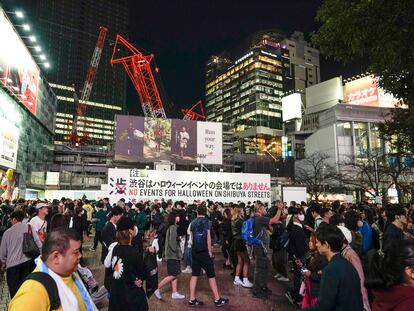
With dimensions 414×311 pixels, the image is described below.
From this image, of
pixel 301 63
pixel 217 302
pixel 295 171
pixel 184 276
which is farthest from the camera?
pixel 301 63

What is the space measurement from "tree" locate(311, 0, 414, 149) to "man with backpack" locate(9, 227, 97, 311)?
21.9 ft

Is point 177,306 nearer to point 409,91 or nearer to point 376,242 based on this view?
point 376,242

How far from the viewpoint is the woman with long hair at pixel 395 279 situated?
78.9 inches

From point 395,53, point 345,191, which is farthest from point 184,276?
point 345,191

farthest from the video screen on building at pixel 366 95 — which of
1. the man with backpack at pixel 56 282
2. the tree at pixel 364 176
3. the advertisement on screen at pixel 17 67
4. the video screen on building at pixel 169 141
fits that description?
the man with backpack at pixel 56 282

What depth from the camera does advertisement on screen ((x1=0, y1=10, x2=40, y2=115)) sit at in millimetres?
24984

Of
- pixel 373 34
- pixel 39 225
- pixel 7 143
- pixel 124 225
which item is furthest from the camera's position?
pixel 7 143

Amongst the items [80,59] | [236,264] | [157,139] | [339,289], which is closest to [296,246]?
[236,264]

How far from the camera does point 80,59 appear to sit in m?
125

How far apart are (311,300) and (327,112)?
60445 millimetres

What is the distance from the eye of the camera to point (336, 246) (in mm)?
2809

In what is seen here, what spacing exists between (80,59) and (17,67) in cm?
10621

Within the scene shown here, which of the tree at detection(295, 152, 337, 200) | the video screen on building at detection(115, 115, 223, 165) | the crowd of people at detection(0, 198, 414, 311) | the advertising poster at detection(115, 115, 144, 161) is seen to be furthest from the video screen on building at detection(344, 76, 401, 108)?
the crowd of people at detection(0, 198, 414, 311)

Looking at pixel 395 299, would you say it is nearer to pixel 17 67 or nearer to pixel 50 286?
pixel 50 286
